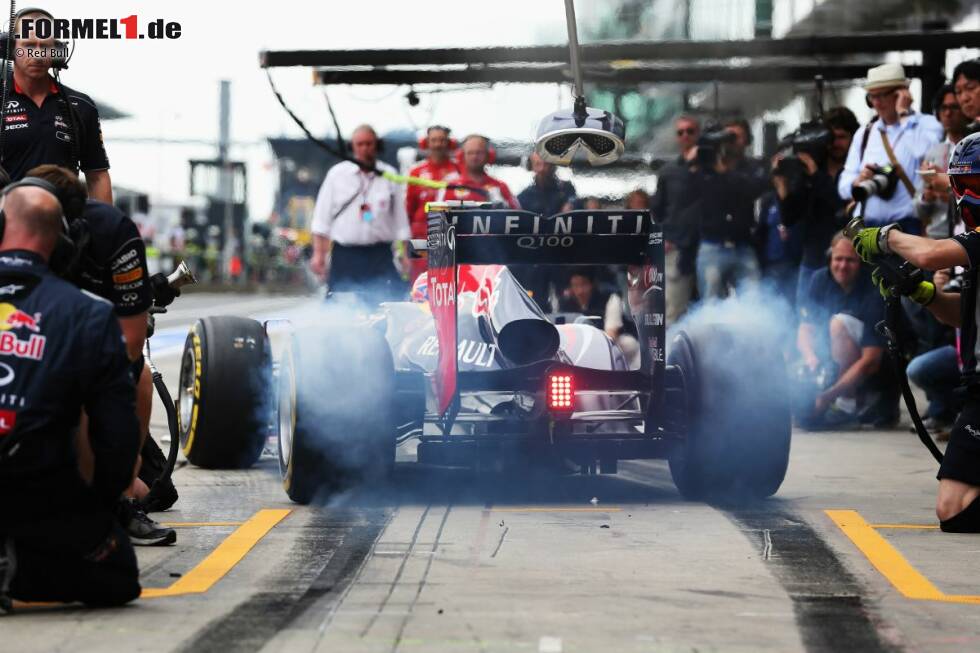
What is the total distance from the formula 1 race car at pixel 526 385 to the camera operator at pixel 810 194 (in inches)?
171

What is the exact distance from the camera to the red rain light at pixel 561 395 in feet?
26.0

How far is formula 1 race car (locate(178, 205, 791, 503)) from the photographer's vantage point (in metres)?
7.86

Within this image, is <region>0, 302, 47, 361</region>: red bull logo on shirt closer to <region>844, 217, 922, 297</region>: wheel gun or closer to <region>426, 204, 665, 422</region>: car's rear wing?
<region>426, 204, 665, 422</region>: car's rear wing

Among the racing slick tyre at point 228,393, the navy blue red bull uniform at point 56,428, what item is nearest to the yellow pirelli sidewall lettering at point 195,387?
the racing slick tyre at point 228,393

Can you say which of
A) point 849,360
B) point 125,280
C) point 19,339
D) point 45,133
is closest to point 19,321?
point 19,339

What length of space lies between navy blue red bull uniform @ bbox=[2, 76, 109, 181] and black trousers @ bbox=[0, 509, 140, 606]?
8.38 feet

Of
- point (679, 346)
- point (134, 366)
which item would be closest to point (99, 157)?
point (134, 366)

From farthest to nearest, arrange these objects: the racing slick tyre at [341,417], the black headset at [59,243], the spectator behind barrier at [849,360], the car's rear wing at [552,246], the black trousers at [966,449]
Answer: the spectator behind barrier at [849,360]
the car's rear wing at [552,246]
the racing slick tyre at [341,417]
the black trousers at [966,449]
the black headset at [59,243]

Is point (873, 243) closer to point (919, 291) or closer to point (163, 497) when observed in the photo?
point (919, 291)

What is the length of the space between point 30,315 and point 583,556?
7.30 ft

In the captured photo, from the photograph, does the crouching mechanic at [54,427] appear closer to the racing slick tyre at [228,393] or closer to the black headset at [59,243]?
the black headset at [59,243]

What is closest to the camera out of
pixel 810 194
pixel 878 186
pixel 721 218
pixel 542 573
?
pixel 542 573

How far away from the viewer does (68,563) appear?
541cm

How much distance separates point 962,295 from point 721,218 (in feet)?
17.9
